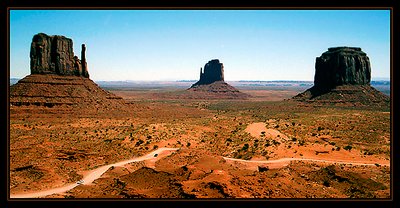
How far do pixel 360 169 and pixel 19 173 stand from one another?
113ft

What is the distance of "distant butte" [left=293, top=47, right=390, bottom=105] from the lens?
9469cm

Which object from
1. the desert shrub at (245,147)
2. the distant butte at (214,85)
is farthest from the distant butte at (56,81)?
the distant butte at (214,85)

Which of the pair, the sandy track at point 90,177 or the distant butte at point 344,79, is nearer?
the sandy track at point 90,177

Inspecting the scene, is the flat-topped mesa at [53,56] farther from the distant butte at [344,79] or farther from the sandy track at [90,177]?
the distant butte at [344,79]

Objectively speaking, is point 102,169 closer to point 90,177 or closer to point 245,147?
point 90,177

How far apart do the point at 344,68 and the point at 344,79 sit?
3902 mm

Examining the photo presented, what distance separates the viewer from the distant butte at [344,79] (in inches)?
3728

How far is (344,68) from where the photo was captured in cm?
9919

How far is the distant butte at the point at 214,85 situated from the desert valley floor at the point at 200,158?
103 metres

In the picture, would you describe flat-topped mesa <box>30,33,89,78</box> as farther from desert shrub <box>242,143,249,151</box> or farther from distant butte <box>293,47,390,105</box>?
distant butte <box>293,47,390,105</box>

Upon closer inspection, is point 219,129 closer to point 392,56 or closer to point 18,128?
point 18,128

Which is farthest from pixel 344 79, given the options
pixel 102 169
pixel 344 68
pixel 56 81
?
pixel 102 169

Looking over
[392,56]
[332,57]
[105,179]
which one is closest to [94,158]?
[105,179]

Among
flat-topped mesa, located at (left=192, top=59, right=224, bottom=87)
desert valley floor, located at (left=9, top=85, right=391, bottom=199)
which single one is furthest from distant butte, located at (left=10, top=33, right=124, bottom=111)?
flat-topped mesa, located at (left=192, top=59, right=224, bottom=87)
